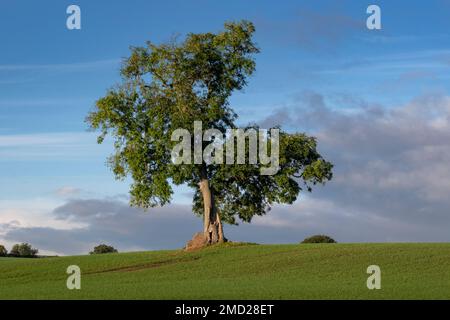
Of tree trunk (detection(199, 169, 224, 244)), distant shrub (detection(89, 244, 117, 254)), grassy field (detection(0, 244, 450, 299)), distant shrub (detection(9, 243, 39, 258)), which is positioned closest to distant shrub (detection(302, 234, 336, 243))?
grassy field (detection(0, 244, 450, 299))

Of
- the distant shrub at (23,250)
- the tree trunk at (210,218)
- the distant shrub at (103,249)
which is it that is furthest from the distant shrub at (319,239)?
the distant shrub at (23,250)

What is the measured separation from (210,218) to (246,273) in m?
11.7

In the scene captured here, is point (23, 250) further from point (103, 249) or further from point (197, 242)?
point (197, 242)

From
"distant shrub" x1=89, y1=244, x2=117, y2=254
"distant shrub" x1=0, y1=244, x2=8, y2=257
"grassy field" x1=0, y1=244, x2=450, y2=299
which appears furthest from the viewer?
"distant shrub" x1=0, y1=244, x2=8, y2=257

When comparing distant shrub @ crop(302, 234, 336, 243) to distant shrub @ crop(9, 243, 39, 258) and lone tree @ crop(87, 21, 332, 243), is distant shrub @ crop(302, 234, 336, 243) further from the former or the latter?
distant shrub @ crop(9, 243, 39, 258)

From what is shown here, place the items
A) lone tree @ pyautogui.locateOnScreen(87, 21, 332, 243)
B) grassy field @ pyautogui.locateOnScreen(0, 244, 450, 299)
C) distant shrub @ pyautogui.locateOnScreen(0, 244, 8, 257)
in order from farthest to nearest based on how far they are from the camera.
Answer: distant shrub @ pyautogui.locateOnScreen(0, 244, 8, 257) < lone tree @ pyautogui.locateOnScreen(87, 21, 332, 243) < grassy field @ pyautogui.locateOnScreen(0, 244, 450, 299)

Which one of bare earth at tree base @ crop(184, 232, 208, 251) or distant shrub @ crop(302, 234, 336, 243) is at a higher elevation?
distant shrub @ crop(302, 234, 336, 243)

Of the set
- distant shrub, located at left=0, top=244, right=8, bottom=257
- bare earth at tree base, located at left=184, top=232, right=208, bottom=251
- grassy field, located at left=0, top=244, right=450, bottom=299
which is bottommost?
grassy field, located at left=0, top=244, right=450, bottom=299

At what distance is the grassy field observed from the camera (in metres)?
31.9

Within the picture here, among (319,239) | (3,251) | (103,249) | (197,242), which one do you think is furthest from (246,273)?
(3,251)

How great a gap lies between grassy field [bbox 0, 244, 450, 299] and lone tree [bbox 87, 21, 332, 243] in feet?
13.9
